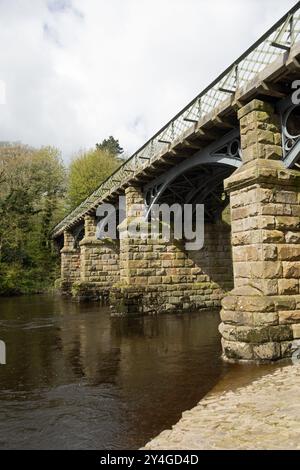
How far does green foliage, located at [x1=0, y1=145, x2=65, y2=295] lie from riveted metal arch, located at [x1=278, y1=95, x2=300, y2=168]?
29497 mm

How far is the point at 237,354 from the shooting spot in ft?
25.5

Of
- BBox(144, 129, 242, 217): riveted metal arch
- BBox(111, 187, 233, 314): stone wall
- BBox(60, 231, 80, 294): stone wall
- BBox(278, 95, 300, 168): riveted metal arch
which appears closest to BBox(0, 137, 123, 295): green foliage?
BBox(60, 231, 80, 294): stone wall

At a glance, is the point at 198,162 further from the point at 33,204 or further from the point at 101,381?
the point at 33,204

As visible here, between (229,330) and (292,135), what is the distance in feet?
14.5

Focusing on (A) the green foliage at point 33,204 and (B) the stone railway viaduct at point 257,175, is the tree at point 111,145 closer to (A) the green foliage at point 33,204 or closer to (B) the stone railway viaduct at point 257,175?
(A) the green foliage at point 33,204

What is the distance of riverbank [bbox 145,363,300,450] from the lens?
12.2ft

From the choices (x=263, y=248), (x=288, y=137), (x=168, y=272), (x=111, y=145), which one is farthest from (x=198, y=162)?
(x=111, y=145)

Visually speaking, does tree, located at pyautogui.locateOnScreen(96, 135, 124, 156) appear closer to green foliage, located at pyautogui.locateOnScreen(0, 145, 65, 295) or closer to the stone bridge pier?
green foliage, located at pyautogui.locateOnScreen(0, 145, 65, 295)

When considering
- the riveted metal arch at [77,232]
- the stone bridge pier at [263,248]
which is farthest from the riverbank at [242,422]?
the riveted metal arch at [77,232]

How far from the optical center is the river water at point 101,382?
15.3ft

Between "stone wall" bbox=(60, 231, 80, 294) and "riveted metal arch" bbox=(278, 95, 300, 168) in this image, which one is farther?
"stone wall" bbox=(60, 231, 80, 294)

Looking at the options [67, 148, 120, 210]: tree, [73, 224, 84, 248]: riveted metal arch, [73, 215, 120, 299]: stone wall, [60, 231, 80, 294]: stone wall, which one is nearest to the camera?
[73, 215, 120, 299]: stone wall

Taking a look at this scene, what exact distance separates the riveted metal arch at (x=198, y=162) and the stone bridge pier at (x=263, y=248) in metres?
1.97

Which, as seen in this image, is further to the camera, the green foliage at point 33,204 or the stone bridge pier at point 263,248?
the green foliage at point 33,204
